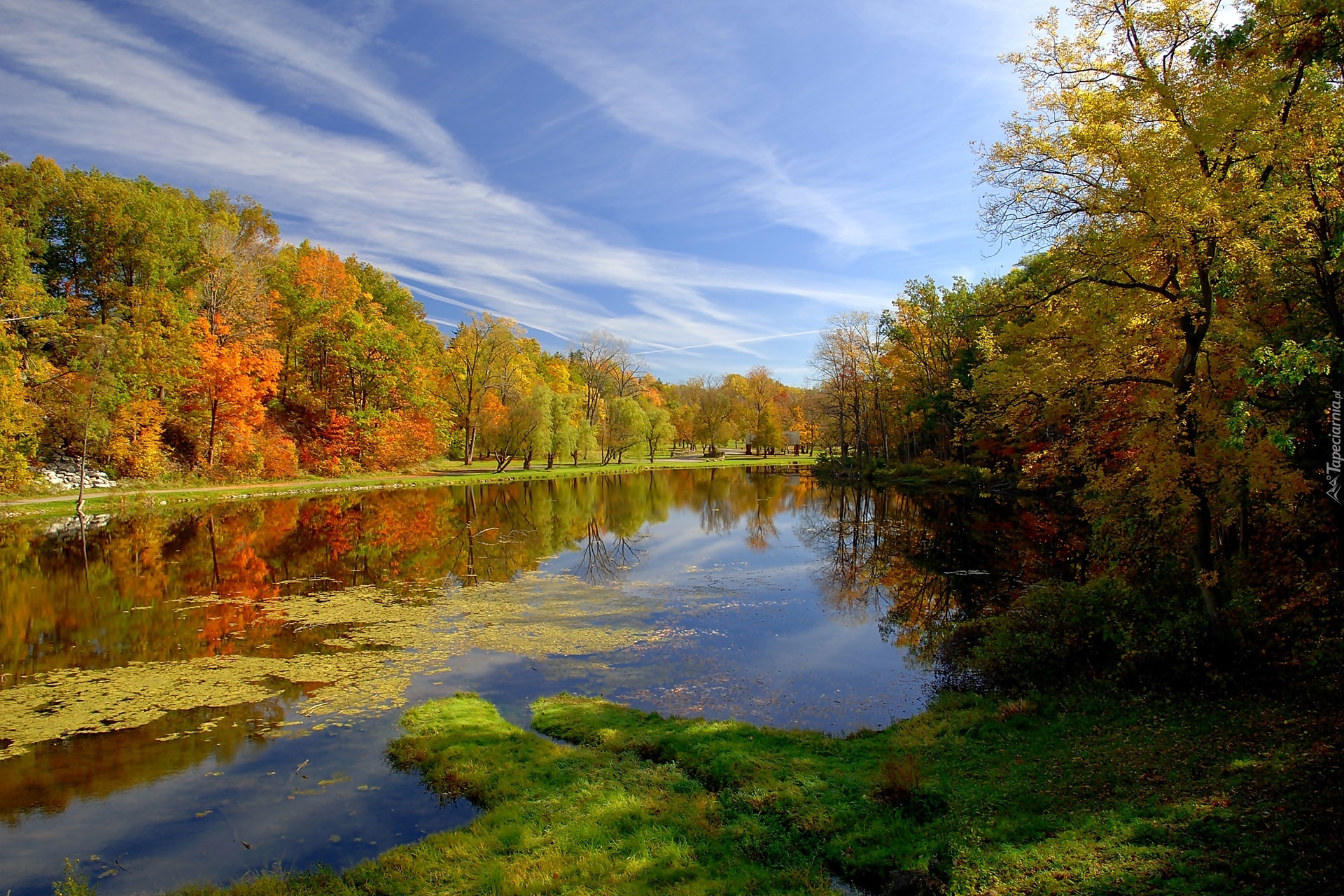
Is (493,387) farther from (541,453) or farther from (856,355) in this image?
(856,355)

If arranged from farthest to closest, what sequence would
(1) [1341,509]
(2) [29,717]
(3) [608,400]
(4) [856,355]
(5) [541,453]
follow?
(3) [608,400] < (5) [541,453] < (4) [856,355] < (2) [29,717] < (1) [1341,509]

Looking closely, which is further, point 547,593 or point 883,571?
point 883,571

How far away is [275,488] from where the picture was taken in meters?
37.2

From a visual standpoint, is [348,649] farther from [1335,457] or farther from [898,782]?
[1335,457]

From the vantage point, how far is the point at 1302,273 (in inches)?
307

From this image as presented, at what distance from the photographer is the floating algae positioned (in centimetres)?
933

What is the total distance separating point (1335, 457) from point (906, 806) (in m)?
6.59

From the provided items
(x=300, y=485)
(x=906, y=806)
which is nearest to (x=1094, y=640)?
(x=906, y=806)

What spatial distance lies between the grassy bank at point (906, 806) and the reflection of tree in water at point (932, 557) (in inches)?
205

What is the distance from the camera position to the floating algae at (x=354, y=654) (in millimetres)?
9328

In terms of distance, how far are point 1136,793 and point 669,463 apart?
6997 centimetres

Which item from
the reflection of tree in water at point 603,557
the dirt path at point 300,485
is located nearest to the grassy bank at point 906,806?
the reflection of tree in water at point 603,557

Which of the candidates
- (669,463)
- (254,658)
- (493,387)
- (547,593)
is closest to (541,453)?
(493,387)

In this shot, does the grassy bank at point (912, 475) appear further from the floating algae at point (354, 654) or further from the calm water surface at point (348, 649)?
the floating algae at point (354, 654)
